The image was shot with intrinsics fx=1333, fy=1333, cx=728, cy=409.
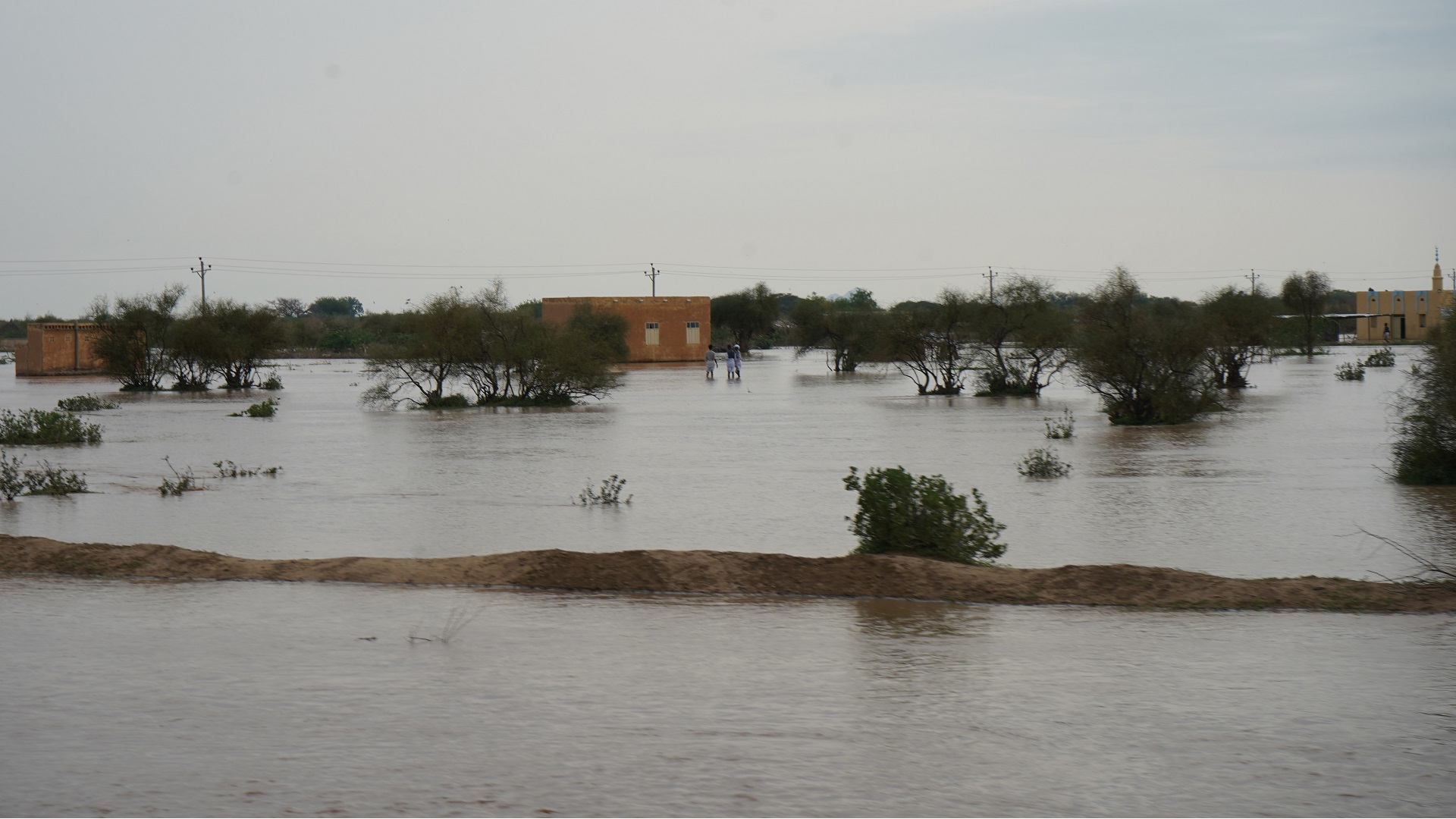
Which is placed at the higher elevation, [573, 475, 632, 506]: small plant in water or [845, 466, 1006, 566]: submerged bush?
[845, 466, 1006, 566]: submerged bush

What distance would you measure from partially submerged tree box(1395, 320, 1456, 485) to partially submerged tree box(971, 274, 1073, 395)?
2645 cm

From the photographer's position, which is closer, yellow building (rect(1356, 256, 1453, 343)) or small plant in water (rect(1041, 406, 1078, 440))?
small plant in water (rect(1041, 406, 1078, 440))

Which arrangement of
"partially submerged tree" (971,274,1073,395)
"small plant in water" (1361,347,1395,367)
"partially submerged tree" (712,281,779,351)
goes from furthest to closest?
"partially submerged tree" (712,281,779,351), "small plant in water" (1361,347,1395,367), "partially submerged tree" (971,274,1073,395)

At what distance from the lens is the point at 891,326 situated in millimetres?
49500

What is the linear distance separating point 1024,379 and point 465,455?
27.9m

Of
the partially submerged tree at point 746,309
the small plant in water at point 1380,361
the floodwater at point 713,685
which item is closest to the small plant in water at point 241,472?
the floodwater at point 713,685

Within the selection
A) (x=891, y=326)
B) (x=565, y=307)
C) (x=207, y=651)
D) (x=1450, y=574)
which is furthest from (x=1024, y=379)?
(x=565, y=307)

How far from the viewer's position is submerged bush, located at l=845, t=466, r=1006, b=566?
35.3 ft

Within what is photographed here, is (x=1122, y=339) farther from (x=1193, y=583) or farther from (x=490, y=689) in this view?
(x=490, y=689)

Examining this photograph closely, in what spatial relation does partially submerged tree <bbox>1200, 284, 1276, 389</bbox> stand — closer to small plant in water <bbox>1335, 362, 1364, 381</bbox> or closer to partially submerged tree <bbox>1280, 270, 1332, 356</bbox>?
small plant in water <bbox>1335, 362, 1364, 381</bbox>

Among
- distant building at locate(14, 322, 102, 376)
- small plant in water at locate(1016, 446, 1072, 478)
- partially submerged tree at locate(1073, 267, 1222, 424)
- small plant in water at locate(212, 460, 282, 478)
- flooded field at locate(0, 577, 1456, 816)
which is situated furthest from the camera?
distant building at locate(14, 322, 102, 376)

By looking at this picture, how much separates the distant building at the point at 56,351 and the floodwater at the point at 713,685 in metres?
65.0

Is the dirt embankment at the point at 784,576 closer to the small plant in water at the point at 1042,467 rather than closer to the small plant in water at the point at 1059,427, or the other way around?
the small plant in water at the point at 1042,467

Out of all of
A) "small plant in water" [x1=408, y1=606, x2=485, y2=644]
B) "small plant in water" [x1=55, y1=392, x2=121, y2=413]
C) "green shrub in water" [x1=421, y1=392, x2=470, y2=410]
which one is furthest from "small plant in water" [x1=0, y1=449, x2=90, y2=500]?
"green shrub in water" [x1=421, y1=392, x2=470, y2=410]
